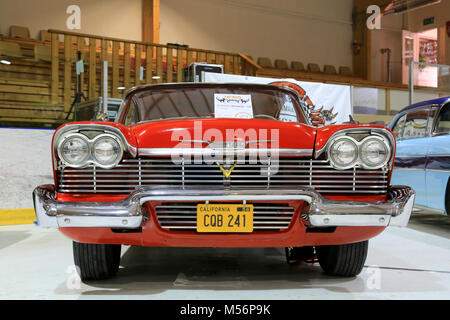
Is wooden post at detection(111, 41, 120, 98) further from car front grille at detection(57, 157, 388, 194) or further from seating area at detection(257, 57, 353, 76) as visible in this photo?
seating area at detection(257, 57, 353, 76)

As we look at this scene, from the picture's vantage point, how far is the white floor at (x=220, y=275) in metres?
2.40

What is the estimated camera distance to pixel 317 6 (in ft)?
54.9

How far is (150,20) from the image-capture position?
1335 cm

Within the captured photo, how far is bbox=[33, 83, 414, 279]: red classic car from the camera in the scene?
2.17 metres

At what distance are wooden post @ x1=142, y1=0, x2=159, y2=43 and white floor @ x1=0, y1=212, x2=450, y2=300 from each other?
1032 centimetres

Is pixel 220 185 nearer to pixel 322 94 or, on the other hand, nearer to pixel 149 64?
pixel 322 94

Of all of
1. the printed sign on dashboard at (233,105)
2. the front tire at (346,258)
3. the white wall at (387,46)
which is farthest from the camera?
the white wall at (387,46)

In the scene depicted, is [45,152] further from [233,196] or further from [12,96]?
[233,196]

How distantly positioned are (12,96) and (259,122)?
4476 millimetres

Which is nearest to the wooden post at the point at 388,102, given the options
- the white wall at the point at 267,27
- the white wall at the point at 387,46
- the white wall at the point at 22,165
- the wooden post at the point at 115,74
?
the wooden post at the point at 115,74

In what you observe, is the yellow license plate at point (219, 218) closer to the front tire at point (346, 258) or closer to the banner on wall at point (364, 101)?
the front tire at point (346, 258)

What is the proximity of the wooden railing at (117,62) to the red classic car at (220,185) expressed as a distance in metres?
3.75

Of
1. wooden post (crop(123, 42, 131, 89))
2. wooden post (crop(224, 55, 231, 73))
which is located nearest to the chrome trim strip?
wooden post (crop(123, 42, 131, 89))

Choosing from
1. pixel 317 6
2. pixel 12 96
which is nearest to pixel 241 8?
pixel 317 6
